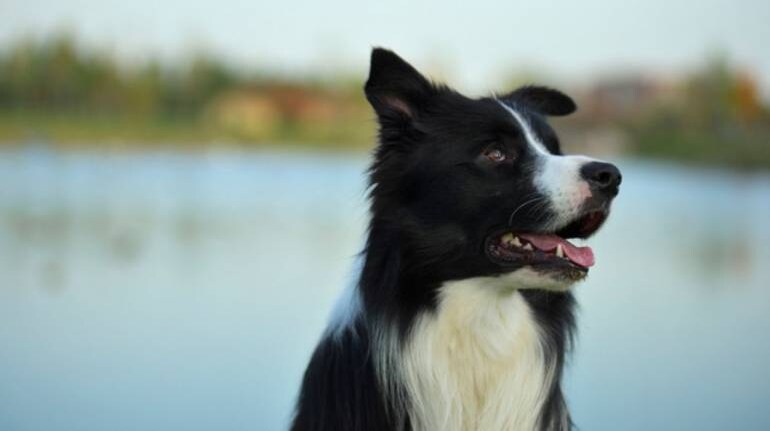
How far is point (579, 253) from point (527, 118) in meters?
0.63

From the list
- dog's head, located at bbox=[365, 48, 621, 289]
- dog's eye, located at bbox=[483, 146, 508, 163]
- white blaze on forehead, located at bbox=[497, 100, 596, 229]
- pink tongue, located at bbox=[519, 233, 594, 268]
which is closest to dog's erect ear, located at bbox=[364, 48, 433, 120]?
dog's head, located at bbox=[365, 48, 621, 289]

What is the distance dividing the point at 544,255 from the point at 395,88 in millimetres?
883

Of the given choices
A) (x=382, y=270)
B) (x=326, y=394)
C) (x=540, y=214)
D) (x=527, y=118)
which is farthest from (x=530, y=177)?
(x=326, y=394)

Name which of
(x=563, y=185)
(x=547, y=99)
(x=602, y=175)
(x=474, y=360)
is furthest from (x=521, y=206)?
(x=547, y=99)

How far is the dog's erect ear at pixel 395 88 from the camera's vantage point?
11.6 ft

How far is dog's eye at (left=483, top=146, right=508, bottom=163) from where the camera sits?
353 centimetres

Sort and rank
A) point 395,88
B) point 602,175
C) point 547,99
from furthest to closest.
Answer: point 547,99 → point 395,88 → point 602,175

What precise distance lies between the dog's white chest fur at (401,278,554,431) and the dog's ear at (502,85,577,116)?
99 centimetres

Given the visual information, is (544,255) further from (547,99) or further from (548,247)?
(547,99)

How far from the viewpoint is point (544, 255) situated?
11.2 ft

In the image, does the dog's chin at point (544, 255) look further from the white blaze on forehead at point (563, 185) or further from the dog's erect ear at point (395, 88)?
the dog's erect ear at point (395, 88)

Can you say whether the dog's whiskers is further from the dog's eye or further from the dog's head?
the dog's eye

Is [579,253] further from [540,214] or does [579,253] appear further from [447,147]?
[447,147]

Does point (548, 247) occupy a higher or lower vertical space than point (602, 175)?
lower
